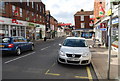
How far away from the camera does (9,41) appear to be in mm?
8750

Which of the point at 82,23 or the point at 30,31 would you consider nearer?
the point at 30,31

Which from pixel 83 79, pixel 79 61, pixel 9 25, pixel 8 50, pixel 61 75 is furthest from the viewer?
pixel 9 25

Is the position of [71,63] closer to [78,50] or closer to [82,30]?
[78,50]

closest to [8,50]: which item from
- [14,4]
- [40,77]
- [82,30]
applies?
[40,77]

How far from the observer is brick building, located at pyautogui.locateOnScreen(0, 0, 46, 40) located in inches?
745

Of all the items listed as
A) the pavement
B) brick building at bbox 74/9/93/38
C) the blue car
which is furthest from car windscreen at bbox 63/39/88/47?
brick building at bbox 74/9/93/38

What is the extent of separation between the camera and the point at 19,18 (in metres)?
23.2

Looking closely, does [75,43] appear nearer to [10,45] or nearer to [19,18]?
[10,45]

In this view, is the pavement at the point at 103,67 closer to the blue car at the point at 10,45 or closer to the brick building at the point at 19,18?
the blue car at the point at 10,45

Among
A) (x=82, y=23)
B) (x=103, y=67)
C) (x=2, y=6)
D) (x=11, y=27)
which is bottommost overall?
(x=103, y=67)

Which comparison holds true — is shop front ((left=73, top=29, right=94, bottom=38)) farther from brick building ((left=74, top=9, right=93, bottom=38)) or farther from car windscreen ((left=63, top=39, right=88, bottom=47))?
car windscreen ((left=63, top=39, right=88, bottom=47))

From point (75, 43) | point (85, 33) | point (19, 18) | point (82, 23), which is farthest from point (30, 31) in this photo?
point (82, 23)

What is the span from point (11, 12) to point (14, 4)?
198 cm

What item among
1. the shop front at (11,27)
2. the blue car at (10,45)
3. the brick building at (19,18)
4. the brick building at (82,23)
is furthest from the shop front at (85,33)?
the blue car at (10,45)
